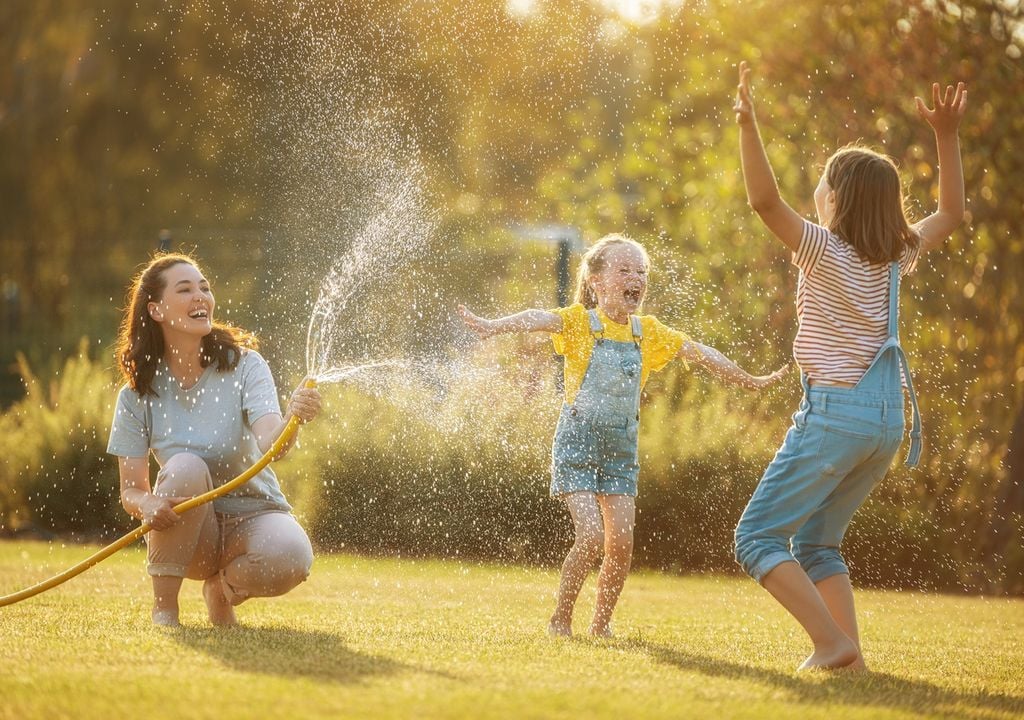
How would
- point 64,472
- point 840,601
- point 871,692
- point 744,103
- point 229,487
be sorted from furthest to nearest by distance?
point 64,472, point 229,487, point 840,601, point 744,103, point 871,692

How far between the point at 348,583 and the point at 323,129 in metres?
9.36

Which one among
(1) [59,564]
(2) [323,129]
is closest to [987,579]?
(1) [59,564]

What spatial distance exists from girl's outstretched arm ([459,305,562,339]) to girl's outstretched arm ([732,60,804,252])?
1185 mm

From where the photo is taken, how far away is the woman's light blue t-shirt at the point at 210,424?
16.0 ft

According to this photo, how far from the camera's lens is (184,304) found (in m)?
4.91

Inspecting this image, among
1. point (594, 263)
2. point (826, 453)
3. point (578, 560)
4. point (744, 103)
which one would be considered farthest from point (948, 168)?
point (578, 560)

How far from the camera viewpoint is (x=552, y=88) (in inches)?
754

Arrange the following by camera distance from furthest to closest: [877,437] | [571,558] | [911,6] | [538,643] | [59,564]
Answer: [911,6] → [59,564] → [571,558] → [538,643] → [877,437]

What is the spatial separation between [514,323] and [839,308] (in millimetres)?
1272

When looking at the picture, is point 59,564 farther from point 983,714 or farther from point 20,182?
point 20,182

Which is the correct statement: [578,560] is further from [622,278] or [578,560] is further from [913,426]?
[913,426]

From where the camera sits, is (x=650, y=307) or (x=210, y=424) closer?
(x=210, y=424)

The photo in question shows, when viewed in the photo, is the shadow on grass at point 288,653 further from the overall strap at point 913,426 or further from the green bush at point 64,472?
the green bush at point 64,472

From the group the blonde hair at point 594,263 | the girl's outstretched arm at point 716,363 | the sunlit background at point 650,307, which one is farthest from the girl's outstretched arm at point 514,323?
the sunlit background at point 650,307
